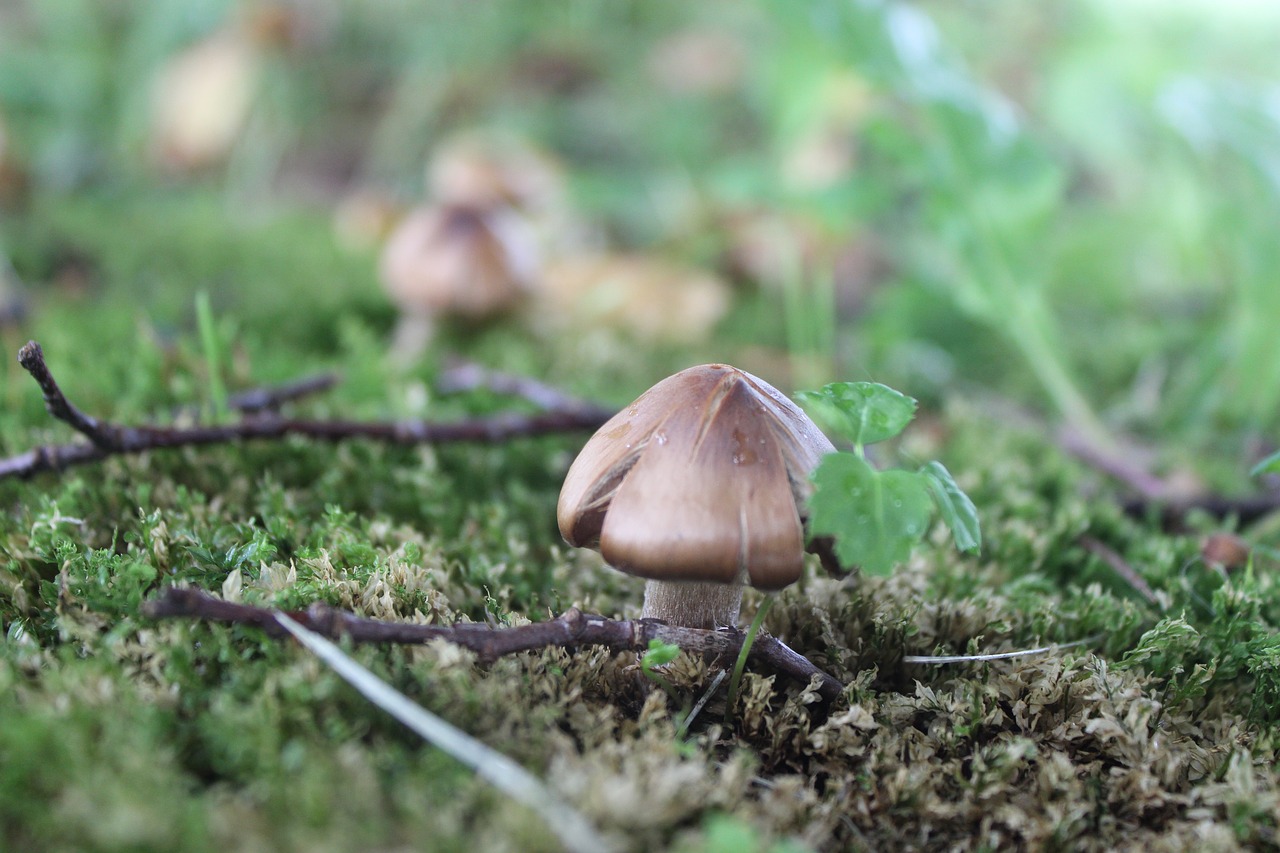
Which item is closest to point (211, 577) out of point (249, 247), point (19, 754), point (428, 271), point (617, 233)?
point (19, 754)

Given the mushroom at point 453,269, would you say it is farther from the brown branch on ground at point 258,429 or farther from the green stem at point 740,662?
the green stem at point 740,662

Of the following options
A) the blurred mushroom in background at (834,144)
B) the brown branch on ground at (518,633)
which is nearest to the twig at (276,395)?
the brown branch on ground at (518,633)

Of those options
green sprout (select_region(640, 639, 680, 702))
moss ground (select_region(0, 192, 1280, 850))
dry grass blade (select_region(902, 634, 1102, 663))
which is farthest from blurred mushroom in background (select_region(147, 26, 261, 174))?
dry grass blade (select_region(902, 634, 1102, 663))

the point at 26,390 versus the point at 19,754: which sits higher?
the point at 26,390

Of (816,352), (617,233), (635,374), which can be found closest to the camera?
(635,374)

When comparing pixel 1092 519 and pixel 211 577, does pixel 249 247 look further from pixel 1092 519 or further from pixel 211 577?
pixel 1092 519

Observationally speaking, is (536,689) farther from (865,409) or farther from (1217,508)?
(1217,508)
